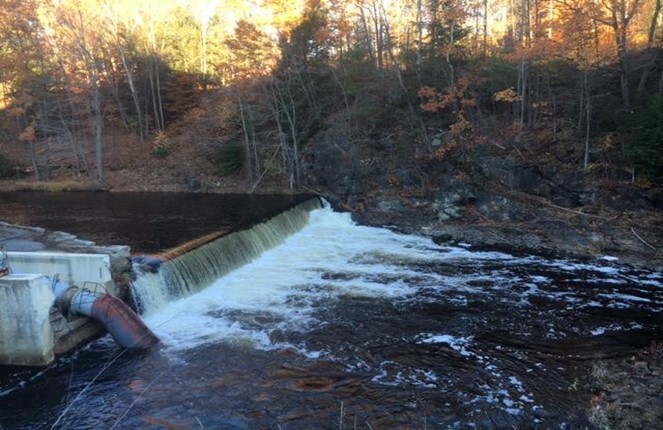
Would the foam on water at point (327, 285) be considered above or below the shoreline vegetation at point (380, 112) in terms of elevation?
below

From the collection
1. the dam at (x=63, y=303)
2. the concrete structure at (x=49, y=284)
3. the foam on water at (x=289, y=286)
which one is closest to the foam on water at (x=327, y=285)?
the foam on water at (x=289, y=286)

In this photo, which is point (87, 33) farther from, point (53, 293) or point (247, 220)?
point (53, 293)

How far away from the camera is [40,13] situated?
32.4 m

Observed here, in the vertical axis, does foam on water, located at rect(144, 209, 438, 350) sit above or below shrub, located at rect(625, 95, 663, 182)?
below

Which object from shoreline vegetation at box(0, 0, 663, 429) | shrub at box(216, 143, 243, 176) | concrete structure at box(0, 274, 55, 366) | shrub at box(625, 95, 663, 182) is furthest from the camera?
shrub at box(216, 143, 243, 176)

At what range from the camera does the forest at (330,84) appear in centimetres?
1849

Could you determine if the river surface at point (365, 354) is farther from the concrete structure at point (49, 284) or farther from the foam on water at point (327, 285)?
the concrete structure at point (49, 284)

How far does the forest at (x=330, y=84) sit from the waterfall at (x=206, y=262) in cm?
769

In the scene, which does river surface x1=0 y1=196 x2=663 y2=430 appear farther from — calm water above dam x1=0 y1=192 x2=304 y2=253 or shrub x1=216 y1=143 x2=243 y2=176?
shrub x1=216 y1=143 x2=243 y2=176

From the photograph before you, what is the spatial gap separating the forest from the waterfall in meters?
7.69

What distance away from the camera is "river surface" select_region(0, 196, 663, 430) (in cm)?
727

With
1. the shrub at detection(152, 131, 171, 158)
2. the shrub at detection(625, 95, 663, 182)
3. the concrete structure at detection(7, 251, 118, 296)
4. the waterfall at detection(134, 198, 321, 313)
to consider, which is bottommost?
the waterfall at detection(134, 198, 321, 313)

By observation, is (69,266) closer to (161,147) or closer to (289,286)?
(289,286)

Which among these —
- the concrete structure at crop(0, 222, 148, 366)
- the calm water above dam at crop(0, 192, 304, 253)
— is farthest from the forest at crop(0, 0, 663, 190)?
the concrete structure at crop(0, 222, 148, 366)
